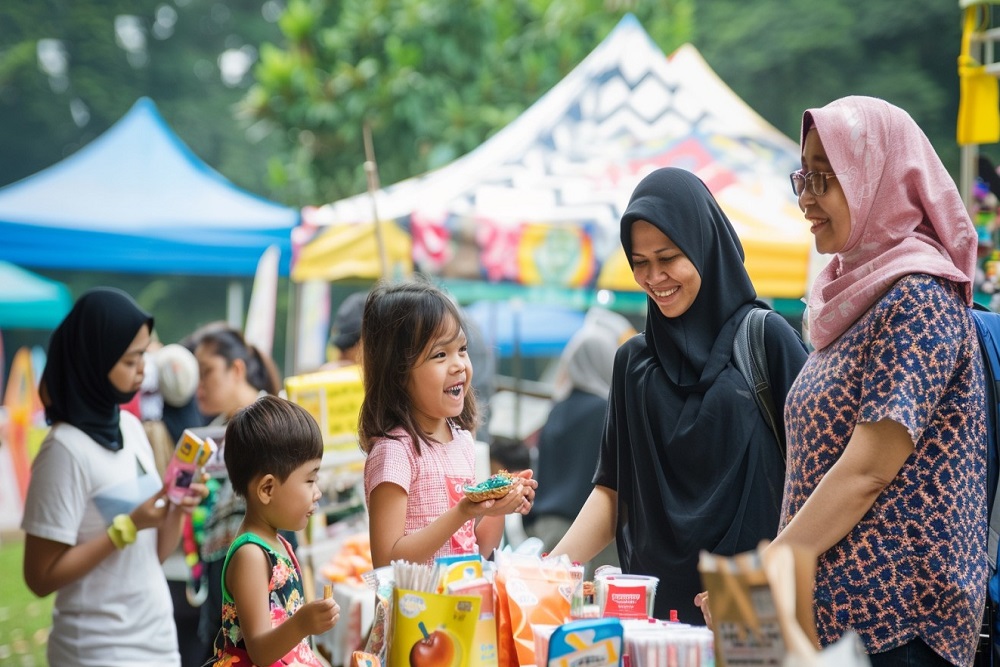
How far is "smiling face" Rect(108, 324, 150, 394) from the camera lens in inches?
135

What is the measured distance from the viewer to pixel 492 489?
6.84 ft

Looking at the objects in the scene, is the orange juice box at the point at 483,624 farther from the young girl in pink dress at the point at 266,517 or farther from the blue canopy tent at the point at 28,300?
the blue canopy tent at the point at 28,300

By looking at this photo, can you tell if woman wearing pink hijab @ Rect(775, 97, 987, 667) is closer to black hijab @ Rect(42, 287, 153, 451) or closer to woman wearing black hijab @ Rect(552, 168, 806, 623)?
woman wearing black hijab @ Rect(552, 168, 806, 623)

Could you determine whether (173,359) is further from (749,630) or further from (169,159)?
(169,159)

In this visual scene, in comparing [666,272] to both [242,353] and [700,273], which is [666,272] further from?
[242,353]

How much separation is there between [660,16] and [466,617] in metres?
16.7

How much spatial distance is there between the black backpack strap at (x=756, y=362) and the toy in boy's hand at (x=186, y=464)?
1.64m

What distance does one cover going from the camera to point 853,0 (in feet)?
62.3

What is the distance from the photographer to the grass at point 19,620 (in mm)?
6836

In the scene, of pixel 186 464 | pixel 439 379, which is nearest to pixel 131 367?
pixel 186 464

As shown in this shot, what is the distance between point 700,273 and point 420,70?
14.4 meters

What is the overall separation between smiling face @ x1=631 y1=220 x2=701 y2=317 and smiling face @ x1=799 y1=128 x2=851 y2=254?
38 cm

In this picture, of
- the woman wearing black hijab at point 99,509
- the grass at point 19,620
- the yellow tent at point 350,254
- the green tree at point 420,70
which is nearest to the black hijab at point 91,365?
the woman wearing black hijab at point 99,509

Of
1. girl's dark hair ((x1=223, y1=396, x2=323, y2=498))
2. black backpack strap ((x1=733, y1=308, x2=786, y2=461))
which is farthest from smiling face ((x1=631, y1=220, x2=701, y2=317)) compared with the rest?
girl's dark hair ((x1=223, y1=396, x2=323, y2=498))
